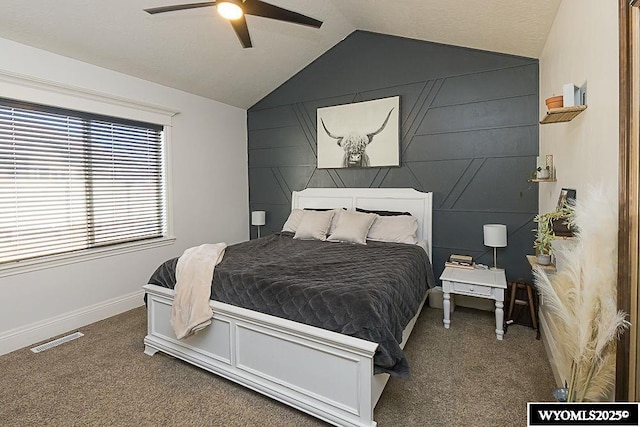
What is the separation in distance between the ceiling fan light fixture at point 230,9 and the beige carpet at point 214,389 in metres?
2.47

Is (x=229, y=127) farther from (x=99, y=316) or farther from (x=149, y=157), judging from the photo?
(x=99, y=316)

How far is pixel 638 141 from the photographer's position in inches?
48.6

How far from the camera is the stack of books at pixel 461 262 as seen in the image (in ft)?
10.8

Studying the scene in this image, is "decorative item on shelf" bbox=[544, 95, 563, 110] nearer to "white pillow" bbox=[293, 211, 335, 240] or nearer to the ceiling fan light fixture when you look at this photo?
the ceiling fan light fixture

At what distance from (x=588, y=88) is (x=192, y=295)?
108 inches

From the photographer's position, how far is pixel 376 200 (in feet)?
13.3

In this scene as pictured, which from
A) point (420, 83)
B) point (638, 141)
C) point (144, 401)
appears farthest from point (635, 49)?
point (144, 401)

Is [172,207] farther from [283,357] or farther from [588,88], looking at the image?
[588,88]

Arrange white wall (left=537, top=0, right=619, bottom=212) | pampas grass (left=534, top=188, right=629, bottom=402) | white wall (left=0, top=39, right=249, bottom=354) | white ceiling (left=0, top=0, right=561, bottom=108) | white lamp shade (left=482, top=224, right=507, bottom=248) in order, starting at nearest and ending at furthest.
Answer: pampas grass (left=534, top=188, right=629, bottom=402) < white wall (left=537, top=0, right=619, bottom=212) < white ceiling (left=0, top=0, right=561, bottom=108) < white wall (left=0, top=39, right=249, bottom=354) < white lamp shade (left=482, top=224, right=507, bottom=248)

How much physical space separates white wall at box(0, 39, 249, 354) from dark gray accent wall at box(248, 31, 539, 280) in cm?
113

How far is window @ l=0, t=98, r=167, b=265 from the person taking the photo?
2.75m

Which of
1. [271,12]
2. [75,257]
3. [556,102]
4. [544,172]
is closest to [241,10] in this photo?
[271,12]

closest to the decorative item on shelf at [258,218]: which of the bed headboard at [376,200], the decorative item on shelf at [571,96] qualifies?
the bed headboard at [376,200]

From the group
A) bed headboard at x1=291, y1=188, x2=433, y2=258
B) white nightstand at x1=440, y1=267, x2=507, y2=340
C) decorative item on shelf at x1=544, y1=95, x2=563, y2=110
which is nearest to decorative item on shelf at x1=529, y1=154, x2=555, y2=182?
decorative item on shelf at x1=544, y1=95, x2=563, y2=110
